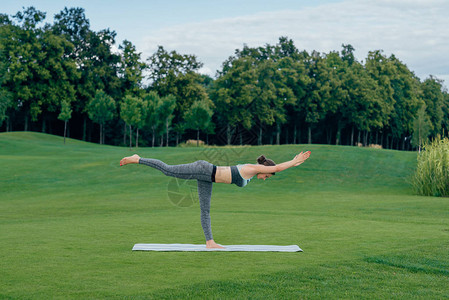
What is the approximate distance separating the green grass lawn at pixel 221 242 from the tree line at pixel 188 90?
127 feet

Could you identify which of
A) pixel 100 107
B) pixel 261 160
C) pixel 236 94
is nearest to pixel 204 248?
pixel 261 160

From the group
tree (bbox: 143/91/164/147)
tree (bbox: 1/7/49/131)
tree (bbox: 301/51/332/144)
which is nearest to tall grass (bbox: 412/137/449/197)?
tree (bbox: 143/91/164/147)

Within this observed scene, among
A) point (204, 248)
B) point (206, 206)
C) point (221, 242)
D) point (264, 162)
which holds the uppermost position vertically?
point (264, 162)

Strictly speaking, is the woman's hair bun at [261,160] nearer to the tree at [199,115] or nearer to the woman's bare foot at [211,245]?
the woman's bare foot at [211,245]

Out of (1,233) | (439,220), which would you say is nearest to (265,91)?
(439,220)

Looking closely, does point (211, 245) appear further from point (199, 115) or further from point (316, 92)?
point (316, 92)

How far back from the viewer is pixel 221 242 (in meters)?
10.8

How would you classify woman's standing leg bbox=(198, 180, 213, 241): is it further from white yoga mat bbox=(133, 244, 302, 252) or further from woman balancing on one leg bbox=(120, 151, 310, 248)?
white yoga mat bbox=(133, 244, 302, 252)

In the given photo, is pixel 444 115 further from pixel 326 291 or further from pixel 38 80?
pixel 326 291

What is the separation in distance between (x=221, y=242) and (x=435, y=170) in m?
18.1

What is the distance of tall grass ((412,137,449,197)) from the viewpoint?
24.6m

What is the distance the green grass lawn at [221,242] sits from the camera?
22.5 feet

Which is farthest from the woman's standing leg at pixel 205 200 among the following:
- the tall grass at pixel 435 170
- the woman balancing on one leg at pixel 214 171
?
the tall grass at pixel 435 170

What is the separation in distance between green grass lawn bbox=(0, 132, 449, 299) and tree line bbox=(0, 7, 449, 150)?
38763 millimetres
